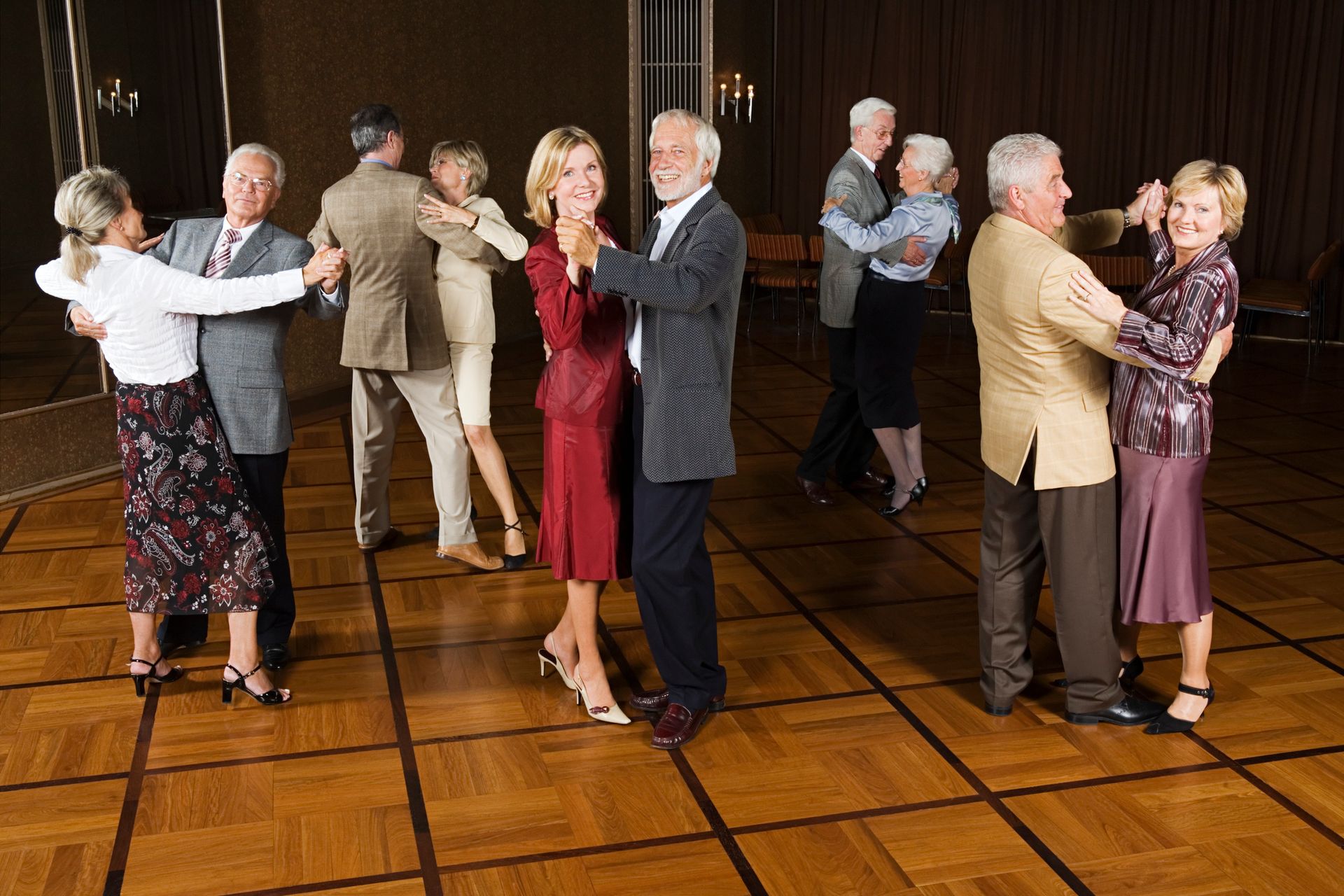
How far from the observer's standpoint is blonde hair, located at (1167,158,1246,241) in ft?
10.4

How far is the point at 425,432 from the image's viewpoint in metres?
4.80

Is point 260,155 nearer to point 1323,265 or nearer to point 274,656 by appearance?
point 274,656

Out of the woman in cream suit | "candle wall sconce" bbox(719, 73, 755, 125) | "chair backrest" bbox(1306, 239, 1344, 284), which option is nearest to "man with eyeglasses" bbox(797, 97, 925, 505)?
the woman in cream suit

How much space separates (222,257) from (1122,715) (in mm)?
2787

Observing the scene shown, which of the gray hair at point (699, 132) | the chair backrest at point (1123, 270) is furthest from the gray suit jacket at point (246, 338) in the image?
the chair backrest at point (1123, 270)

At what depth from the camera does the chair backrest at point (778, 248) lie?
30.8 feet

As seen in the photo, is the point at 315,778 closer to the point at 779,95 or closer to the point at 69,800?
the point at 69,800

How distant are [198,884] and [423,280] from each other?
236cm

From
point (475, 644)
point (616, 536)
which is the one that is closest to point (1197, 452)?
point (616, 536)

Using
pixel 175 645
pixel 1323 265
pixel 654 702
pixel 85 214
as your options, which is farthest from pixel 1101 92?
pixel 85 214

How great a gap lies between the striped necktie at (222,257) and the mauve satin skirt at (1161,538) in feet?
8.15

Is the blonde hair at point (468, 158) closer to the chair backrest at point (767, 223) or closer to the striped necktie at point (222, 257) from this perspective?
the striped necktie at point (222, 257)

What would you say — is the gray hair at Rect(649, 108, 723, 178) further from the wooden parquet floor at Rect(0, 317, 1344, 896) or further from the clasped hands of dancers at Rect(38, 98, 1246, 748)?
the wooden parquet floor at Rect(0, 317, 1344, 896)

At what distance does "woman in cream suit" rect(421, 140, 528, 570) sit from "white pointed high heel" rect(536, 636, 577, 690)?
3.17ft
